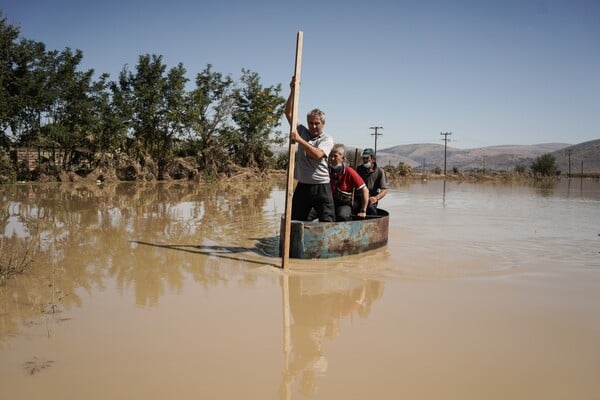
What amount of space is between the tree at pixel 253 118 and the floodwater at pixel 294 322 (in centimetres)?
2378

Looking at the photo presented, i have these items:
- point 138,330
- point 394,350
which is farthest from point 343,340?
point 138,330

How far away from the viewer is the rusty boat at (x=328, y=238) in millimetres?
6164

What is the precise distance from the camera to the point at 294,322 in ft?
12.9

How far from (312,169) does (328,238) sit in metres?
0.99

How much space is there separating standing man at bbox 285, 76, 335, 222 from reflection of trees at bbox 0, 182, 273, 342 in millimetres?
1550

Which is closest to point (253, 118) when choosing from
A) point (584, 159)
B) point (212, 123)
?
point (212, 123)

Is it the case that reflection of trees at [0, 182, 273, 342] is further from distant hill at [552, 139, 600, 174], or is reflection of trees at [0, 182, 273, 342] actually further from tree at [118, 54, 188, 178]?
distant hill at [552, 139, 600, 174]

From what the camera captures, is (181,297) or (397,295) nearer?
(181,297)

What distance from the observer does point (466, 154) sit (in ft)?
592

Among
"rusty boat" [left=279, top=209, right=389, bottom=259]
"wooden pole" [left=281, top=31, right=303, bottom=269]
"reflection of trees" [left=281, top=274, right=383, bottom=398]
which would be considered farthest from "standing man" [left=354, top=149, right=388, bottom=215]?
"reflection of trees" [left=281, top=274, right=383, bottom=398]

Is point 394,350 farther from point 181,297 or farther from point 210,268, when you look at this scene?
point 210,268

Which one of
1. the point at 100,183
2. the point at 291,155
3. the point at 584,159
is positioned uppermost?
the point at 584,159

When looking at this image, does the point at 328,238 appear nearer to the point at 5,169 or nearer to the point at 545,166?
the point at 5,169

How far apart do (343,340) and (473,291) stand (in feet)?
7.11
